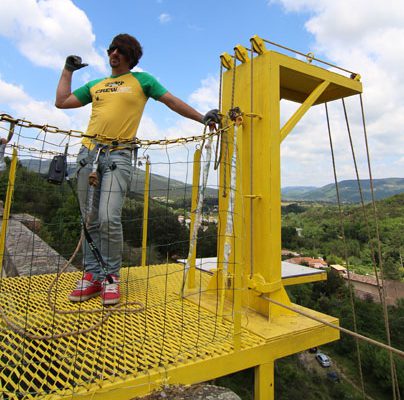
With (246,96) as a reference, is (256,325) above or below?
below

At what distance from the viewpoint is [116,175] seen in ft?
7.71

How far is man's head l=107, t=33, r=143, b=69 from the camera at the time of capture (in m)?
2.42

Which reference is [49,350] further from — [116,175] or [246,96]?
[246,96]

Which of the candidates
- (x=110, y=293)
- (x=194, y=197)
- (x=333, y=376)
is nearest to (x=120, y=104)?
(x=194, y=197)

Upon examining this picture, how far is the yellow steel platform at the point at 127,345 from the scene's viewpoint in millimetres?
1484

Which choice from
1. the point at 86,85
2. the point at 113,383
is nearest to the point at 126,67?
the point at 86,85

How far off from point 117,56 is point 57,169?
1048mm

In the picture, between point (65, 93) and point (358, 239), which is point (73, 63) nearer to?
point (65, 93)

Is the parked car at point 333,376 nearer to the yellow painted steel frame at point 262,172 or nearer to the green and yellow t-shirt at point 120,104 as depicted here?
the yellow painted steel frame at point 262,172

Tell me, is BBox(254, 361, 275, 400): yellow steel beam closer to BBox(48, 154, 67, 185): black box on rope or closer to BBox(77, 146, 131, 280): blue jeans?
BBox(77, 146, 131, 280): blue jeans

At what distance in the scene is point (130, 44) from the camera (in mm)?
2436

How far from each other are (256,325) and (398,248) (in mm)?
76404

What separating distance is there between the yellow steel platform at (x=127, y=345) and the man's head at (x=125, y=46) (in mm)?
1934

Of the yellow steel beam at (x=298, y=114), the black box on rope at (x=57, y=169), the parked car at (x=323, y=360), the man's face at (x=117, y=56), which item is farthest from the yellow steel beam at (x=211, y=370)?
the parked car at (x=323, y=360)
